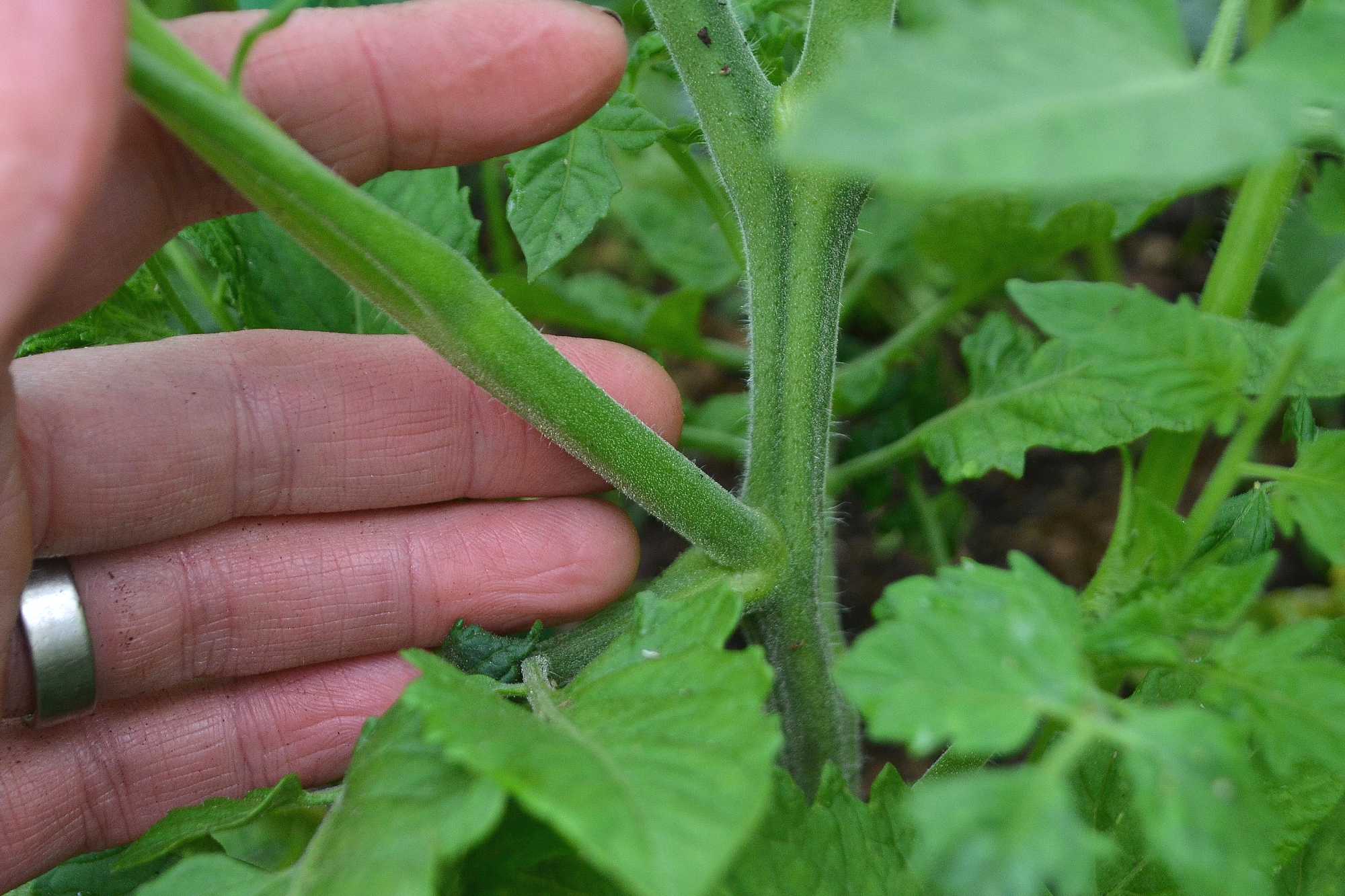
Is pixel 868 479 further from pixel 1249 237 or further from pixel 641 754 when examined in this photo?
pixel 641 754

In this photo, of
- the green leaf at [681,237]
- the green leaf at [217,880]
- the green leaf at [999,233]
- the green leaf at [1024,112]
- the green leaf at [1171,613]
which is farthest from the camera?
the green leaf at [681,237]

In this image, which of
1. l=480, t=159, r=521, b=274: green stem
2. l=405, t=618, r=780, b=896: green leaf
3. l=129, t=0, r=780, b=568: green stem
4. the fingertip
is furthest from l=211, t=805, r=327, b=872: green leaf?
l=480, t=159, r=521, b=274: green stem

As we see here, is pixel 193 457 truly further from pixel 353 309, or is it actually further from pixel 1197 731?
pixel 1197 731

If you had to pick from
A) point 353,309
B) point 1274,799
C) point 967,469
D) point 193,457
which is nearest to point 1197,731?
point 1274,799

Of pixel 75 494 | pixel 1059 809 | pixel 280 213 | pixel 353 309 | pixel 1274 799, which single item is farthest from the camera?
pixel 353 309

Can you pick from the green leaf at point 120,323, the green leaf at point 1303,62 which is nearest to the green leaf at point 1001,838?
the green leaf at point 1303,62

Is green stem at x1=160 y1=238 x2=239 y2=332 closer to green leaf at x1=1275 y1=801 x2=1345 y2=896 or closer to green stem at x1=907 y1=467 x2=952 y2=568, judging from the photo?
green stem at x1=907 y1=467 x2=952 y2=568

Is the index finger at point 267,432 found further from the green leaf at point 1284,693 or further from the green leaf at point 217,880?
the green leaf at point 1284,693
